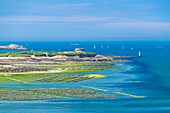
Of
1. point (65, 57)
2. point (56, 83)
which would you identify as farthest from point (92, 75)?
point (65, 57)

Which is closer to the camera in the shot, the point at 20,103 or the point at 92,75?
the point at 20,103

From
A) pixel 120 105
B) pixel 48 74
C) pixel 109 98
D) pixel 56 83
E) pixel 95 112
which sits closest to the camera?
pixel 95 112

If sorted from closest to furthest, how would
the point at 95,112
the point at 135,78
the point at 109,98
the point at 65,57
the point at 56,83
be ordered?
the point at 95,112
the point at 109,98
the point at 56,83
the point at 135,78
the point at 65,57

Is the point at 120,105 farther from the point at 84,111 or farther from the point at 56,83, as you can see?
the point at 56,83

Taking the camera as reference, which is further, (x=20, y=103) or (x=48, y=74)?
(x=48, y=74)

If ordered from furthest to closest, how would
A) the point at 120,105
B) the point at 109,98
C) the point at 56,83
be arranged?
the point at 56,83 < the point at 109,98 < the point at 120,105

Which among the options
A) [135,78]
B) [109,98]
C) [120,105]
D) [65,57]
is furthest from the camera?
[65,57]

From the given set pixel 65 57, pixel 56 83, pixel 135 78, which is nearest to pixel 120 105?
pixel 56 83

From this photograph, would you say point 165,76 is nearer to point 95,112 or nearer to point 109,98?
point 109,98

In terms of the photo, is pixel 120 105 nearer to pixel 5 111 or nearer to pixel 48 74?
pixel 5 111
